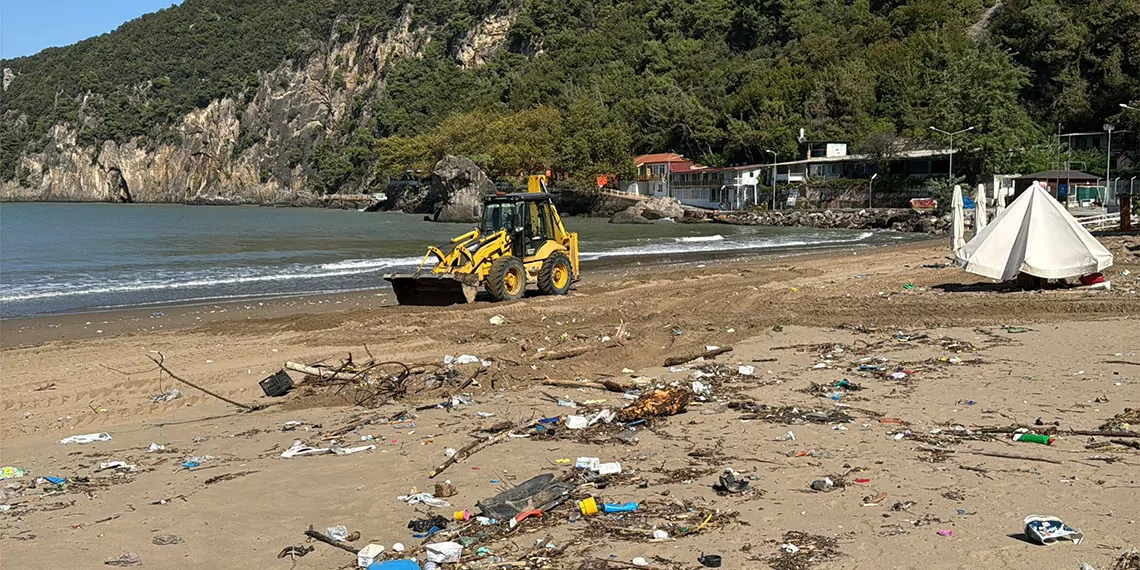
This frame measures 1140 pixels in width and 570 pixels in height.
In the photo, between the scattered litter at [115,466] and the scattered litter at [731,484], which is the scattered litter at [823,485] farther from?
the scattered litter at [115,466]

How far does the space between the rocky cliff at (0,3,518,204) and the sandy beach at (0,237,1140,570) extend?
466 ft

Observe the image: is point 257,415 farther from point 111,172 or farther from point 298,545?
point 111,172

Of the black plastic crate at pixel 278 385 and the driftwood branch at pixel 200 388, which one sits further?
the black plastic crate at pixel 278 385

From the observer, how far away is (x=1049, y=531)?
543 centimetres

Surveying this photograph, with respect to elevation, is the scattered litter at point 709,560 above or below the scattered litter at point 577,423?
below

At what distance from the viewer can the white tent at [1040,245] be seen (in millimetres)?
16406

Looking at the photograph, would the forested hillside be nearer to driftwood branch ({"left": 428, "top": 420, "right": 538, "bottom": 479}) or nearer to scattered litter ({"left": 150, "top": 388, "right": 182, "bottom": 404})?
scattered litter ({"left": 150, "top": 388, "right": 182, "bottom": 404})

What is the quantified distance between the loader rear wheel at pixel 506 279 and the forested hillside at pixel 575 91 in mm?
56470

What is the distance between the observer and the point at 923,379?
10.2 metres

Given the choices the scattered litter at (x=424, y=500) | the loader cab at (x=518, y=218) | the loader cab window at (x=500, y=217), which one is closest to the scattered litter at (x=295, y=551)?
the scattered litter at (x=424, y=500)

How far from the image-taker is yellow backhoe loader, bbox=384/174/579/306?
62.4ft

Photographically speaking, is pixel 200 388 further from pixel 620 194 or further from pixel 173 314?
pixel 620 194

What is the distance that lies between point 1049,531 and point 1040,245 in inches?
493

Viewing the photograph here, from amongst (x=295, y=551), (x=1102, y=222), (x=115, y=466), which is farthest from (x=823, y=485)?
(x=1102, y=222)
